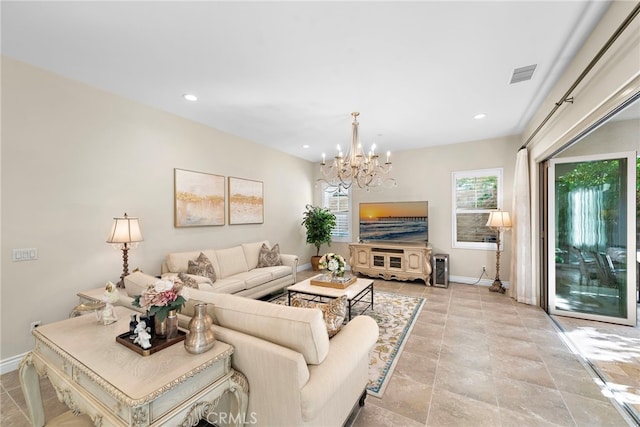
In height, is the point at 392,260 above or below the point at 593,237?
below

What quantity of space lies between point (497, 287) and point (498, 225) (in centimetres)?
114

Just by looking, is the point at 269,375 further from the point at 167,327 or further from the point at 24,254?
the point at 24,254

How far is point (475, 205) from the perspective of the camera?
17.3 ft

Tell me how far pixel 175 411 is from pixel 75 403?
0.63m

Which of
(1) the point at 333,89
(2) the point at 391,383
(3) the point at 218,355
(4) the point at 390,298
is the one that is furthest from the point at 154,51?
(4) the point at 390,298

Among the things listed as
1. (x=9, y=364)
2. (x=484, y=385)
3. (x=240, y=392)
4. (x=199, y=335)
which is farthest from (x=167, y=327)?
(x=484, y=385)

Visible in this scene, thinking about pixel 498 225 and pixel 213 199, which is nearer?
pixel 213 199

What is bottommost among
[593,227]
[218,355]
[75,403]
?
[75,403]

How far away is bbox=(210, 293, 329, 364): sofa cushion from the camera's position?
1385mm

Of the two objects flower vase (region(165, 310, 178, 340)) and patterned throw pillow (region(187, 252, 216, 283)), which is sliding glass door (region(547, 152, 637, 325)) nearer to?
flower vase (region(165, 310, 178, 340))

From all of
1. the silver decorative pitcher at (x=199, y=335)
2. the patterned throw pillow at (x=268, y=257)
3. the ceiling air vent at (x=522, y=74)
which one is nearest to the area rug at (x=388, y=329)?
the patterned throw pillow at (x=268, y=257)

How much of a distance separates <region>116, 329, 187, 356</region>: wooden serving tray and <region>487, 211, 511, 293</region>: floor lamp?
4.99m

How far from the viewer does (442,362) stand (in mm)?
2529

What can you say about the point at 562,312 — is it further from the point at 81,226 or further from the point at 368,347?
the point at 81,226
